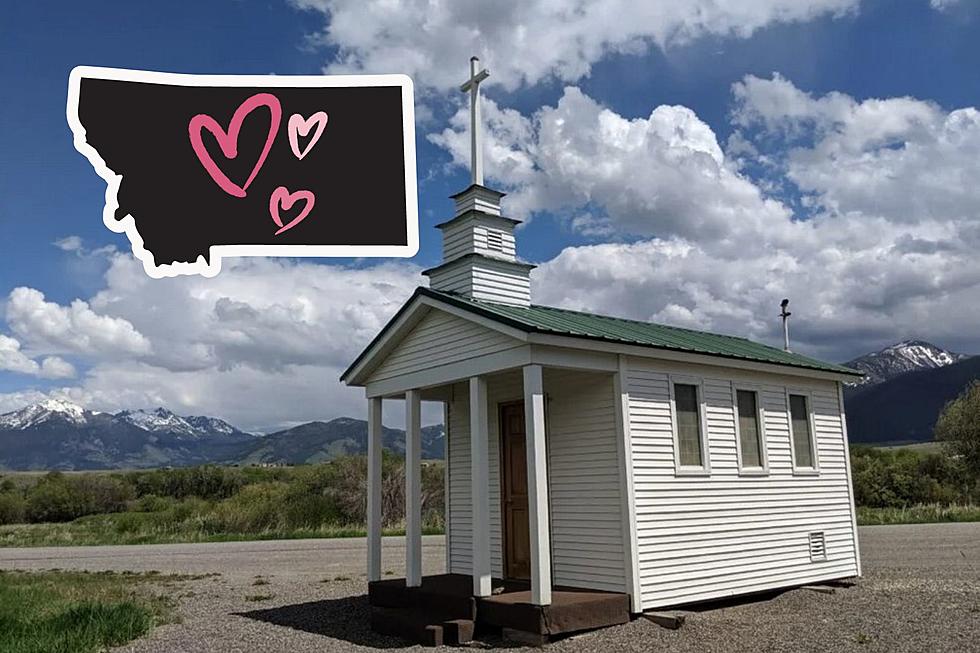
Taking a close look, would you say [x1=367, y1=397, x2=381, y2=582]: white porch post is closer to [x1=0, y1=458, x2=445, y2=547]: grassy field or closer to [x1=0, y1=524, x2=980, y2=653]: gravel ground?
[x1=0, y1=524, x2=980, y2=653]: gravel ground

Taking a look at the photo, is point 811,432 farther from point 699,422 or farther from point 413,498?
point 413,498

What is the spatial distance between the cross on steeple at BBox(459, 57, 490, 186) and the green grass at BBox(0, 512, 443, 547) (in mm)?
19789

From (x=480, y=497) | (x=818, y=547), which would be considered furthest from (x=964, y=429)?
(x=480, y=497)

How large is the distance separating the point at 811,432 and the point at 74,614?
37.9 feet

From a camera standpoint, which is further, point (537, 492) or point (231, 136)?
point (537, 492)

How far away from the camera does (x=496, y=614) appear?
10336 mm

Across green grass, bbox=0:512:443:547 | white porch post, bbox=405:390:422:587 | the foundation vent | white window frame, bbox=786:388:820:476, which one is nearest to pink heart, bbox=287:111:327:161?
white porch post, bbox=405:390:422:587

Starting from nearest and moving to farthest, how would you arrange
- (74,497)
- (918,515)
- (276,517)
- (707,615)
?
(707,615) → (918,515) → (276,517) → (74,497)

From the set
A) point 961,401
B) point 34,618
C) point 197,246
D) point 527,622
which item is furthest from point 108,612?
point 961,401

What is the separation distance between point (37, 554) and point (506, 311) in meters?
22.0

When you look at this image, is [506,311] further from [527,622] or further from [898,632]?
[898,632]

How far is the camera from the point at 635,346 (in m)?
11.4

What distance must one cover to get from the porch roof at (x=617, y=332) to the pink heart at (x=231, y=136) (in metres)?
7.04

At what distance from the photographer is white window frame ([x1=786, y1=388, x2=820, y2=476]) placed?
13.8 m
